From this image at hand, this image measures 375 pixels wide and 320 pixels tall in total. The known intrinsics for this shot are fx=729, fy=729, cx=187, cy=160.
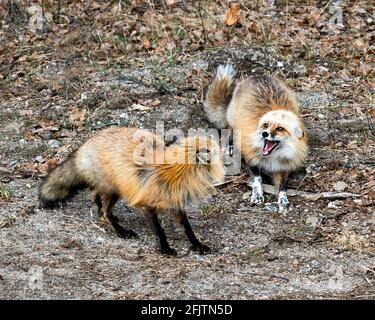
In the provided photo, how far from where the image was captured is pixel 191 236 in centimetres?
670

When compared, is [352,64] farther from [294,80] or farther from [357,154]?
[357,154]

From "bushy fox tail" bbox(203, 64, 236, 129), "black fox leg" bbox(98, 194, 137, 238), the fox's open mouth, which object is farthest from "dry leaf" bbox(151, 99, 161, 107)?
"black fox leg" bbox(98, 194, 137, 238)

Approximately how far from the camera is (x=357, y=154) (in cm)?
831

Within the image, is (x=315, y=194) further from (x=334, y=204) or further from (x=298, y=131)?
(x=298, y=131)

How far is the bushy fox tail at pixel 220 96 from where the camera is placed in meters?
9.00

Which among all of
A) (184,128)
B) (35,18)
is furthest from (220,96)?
(35,18)

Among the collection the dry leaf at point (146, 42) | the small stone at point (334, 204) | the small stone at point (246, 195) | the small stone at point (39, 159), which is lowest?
the small stone at point (246, 195)

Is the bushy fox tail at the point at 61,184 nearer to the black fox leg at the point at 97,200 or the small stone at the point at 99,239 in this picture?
the black fox leg at the point at 97,200

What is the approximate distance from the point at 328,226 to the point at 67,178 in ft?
8.56

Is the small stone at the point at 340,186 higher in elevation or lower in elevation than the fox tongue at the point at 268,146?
lower

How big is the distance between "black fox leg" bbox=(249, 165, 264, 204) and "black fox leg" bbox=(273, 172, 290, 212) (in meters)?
0.18

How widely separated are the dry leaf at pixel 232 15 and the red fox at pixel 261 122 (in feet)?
5.51

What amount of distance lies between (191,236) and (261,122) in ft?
6.05

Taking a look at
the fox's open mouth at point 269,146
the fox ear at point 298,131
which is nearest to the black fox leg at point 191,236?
the fox's open mouth at point 269,146
